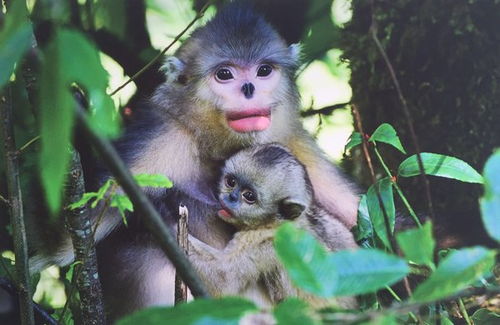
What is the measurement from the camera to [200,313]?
931mm

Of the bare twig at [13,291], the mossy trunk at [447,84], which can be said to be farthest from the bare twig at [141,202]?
the mossy trunk at [447,84]

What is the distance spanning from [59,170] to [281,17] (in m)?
3.44

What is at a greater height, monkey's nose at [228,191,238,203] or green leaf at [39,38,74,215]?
green leaf at [39,38,74,215]

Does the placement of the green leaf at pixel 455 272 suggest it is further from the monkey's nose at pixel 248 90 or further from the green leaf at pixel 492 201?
the monkey's nose at pixel 248 90

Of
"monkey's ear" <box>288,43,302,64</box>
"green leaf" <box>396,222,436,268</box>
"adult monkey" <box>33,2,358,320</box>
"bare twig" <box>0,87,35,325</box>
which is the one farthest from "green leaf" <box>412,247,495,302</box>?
"monkey's ear" <box>288,43,302,64</box>

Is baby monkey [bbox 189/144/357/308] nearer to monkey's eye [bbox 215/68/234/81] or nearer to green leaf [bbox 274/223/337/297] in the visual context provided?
monkey's eye [bbox 215/68/234/81]

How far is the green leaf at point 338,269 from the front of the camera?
95 centimetres

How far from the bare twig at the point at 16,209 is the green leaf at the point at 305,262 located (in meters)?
1.13

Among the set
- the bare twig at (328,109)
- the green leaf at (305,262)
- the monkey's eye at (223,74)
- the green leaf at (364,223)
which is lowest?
the green leaf at (364,223)

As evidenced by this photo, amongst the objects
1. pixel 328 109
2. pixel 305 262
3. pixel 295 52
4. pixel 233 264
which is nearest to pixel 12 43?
pixel 305 262

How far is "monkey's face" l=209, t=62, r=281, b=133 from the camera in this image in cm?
267

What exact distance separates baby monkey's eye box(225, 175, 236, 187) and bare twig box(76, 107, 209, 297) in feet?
4.79

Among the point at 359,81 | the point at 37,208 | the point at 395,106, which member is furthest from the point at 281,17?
the point at 37,208

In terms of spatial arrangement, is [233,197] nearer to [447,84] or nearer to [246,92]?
[246,92]
